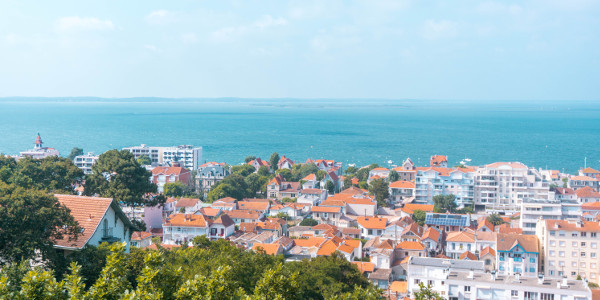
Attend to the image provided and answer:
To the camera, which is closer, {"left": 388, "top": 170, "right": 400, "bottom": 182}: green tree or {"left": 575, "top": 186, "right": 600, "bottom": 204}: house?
→ {"left": 575, "top": 186, "right": 600, "bottom": 204}: house

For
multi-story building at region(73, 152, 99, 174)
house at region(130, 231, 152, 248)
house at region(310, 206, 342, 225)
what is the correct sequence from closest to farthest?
1. house at region(130, 231, 152, 248)
2. house at region(310, 206, 342, 225)
3. multi-story building at region(73, 152, 99, 174)

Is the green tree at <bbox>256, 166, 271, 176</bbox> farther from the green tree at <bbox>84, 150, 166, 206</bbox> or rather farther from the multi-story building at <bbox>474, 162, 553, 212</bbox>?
the green tree at <bbox>84, 150, 166, 206</bbox>

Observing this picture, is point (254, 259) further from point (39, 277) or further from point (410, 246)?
point (410, 246)

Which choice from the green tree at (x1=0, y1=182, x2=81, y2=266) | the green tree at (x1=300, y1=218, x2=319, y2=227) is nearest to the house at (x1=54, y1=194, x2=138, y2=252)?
→ the green tree at (x1=0, y1=182, x2=81, y2=266)

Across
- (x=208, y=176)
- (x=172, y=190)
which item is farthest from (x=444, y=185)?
(x=172, y=190)

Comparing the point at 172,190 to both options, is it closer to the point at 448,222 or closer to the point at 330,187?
the point at 330,187

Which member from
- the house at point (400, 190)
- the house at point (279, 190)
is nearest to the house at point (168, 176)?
the house at point (279, 190)

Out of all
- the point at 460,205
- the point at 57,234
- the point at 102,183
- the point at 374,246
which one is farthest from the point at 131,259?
the point at 460,205
